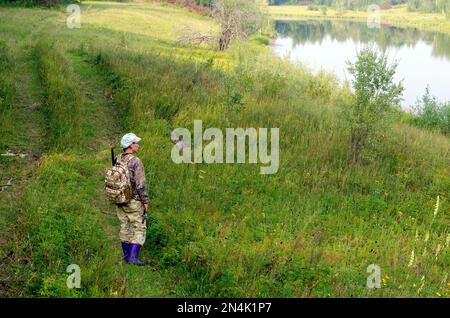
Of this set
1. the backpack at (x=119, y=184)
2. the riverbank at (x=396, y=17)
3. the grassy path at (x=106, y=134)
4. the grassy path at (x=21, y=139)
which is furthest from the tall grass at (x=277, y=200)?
the riverbank at (x=396, y=17)

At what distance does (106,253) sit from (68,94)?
26.4 feet

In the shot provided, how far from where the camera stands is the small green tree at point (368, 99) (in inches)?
484

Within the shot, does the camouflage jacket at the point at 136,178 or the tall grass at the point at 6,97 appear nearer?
the camouflage jacket at the point at 136,178

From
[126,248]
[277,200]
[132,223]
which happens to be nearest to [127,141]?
[132,223]

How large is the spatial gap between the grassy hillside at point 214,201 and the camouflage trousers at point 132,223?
363 mm

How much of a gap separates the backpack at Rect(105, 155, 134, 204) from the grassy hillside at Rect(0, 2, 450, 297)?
821 millimetres

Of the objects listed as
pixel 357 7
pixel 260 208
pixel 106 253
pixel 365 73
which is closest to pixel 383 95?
pixel 365 73

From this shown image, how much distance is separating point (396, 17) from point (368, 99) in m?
124

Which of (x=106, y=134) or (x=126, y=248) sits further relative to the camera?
(x=106, y=134)

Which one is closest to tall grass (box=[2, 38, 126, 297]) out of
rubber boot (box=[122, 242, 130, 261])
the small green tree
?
rubber boot (box=[122, 242, 130, 261])

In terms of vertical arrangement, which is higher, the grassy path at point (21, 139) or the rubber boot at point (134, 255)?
the grassy path at point (21, 139)

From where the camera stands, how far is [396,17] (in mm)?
124625

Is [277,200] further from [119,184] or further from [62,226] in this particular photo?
[62,226]

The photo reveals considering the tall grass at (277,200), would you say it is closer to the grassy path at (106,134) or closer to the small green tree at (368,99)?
the grassy path at (106,134)
